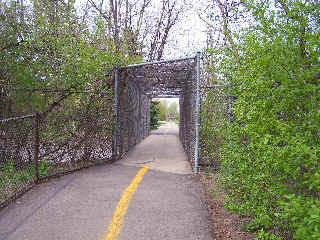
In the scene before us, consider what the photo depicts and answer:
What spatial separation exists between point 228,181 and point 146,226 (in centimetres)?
134

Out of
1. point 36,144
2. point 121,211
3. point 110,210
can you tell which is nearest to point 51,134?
point 36,144

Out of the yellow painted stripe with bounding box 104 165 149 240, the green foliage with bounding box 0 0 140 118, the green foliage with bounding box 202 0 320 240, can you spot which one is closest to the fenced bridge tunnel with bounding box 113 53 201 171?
the green foliage with bounding box 0 0 140 118

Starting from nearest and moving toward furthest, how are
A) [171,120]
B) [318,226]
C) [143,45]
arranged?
[318,226], [143,45], [171,120]

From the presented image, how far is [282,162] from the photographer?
2.29 meters

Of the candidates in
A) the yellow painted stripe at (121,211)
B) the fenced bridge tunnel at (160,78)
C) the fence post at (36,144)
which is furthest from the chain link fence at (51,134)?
the yellow painted stripe at (121,211)

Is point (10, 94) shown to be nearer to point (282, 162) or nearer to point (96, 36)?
point (96, 36)

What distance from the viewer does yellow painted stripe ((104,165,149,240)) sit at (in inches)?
149

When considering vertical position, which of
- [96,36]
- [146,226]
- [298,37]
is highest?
[96,36]

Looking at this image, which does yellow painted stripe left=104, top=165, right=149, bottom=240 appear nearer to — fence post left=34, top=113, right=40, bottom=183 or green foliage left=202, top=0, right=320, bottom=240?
green foliage left=202, top=0, right=320, bottom=240

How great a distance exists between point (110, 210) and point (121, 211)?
18 centimetres

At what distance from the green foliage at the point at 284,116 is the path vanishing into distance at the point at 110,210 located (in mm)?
1147

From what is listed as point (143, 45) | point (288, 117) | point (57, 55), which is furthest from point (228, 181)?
point (143, 45)

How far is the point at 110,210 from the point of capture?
4.61 metres

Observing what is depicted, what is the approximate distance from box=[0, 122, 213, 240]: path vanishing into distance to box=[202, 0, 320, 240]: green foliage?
1147mm
